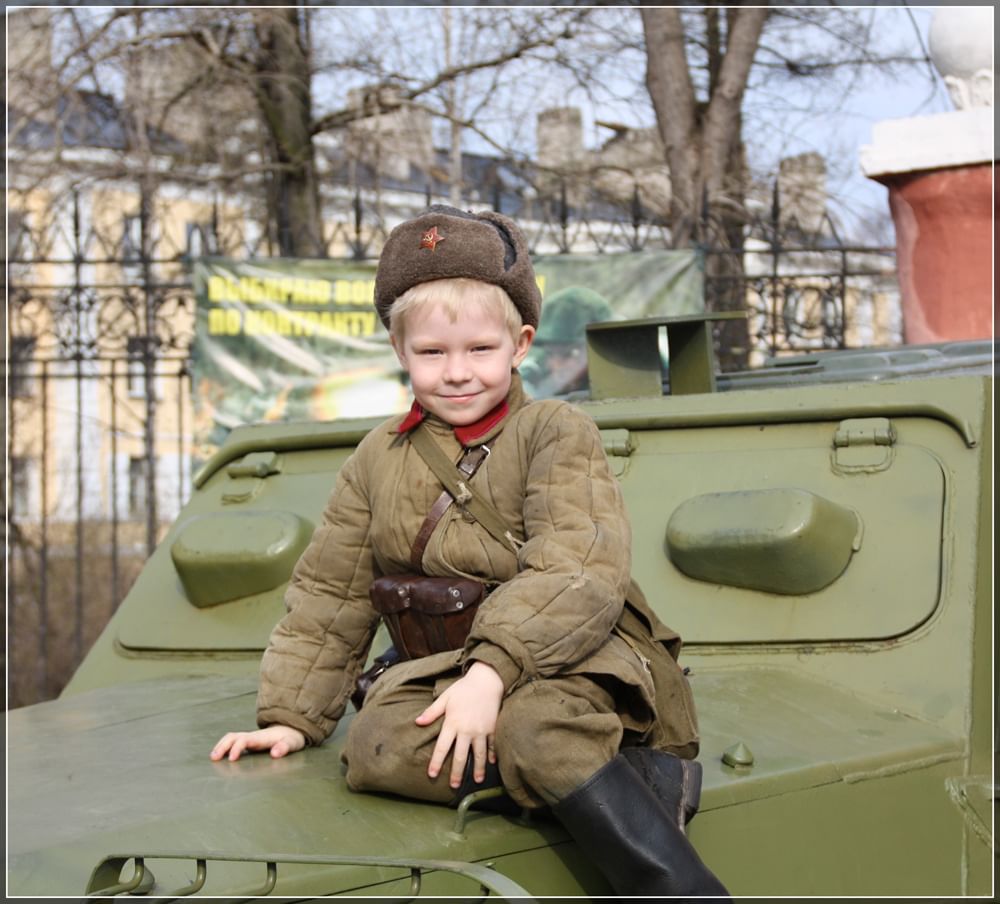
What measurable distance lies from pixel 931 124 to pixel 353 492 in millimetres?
5050

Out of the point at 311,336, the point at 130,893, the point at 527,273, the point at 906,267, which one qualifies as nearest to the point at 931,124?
the point at 906,267

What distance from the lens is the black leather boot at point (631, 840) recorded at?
1.98m

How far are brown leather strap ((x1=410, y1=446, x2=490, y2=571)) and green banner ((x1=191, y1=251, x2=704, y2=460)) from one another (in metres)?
5.82

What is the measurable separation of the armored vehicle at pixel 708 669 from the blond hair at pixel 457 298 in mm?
720

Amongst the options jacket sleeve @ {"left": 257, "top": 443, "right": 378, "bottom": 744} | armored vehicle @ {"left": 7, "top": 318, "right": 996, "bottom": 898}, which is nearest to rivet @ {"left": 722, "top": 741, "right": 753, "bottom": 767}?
armored vehicle @ {"left": 7, "top": 318, "right": 996, "bottom": 898}

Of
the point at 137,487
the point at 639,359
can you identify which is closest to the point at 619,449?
the point at 639,359

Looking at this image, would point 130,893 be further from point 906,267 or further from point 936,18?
point 936,18

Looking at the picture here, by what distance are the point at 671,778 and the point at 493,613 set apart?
366 millimetres

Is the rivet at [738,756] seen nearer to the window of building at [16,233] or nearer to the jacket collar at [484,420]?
the jacket collar at [484,420]

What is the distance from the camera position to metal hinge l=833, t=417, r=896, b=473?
320 centimetres

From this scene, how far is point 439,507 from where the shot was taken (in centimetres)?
229

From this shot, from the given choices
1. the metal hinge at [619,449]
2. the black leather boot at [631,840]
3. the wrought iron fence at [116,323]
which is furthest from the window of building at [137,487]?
the black leather boot at [631,840]

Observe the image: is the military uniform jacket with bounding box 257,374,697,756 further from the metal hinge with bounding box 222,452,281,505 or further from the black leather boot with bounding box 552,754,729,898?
the metal hinge with bounding box 222,452,281,505

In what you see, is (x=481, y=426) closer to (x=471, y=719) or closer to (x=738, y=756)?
(x=471, y=719)
